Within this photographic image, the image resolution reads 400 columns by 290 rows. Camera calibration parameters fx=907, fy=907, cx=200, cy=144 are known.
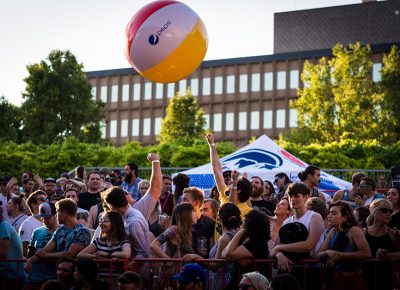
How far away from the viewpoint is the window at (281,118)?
88.8 m

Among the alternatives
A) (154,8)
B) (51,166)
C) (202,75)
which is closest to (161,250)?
(154,8)

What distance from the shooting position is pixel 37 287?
10.2 m

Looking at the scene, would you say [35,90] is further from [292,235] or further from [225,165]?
[292,235]

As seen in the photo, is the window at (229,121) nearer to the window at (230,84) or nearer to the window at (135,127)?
the window at (230,84)

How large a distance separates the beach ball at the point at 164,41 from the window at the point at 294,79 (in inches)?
2990

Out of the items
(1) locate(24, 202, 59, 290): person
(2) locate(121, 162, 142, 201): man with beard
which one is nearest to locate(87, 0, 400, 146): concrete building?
(2) locate(121, 162, 142, 201): man with beard

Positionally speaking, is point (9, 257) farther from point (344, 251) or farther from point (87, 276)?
point (344, 251)

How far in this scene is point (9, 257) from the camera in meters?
10.8

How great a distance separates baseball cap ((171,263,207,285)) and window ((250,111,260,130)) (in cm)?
8251

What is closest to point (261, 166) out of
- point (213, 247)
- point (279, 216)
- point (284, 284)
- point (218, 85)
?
point (279, 216)

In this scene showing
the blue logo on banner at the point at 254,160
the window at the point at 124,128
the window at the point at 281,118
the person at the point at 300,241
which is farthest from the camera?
the window at the point at 124,128

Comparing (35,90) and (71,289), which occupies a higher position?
(35,90)

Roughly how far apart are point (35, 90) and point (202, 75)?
126ft

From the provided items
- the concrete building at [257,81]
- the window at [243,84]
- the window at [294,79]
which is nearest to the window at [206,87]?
the concrete building at [257,81]
